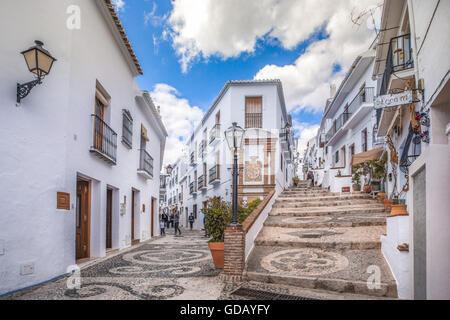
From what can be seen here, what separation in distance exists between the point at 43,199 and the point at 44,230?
56cm

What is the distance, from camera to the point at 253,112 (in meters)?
20.2

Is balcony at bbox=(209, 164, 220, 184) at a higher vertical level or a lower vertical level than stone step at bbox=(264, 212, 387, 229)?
higher

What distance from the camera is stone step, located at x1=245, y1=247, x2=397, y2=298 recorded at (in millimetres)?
5062

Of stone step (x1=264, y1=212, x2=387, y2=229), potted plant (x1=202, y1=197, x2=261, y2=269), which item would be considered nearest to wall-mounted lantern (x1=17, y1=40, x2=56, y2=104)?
potted plant (x1=202, y1=197, x2=261, y2=269)

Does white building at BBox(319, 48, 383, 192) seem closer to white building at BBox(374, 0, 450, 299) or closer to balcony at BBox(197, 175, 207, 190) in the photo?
white building at BBox(374, 0, 450, 299)

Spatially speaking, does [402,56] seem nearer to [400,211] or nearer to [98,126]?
[400,211]

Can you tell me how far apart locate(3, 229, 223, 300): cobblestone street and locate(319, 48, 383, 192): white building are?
9262mm


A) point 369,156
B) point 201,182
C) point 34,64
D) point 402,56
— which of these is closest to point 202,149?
point 201,182

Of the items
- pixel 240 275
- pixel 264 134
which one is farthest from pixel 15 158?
pixel 264 134

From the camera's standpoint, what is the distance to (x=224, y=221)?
6992 mm

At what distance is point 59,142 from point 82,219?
2.52 meters

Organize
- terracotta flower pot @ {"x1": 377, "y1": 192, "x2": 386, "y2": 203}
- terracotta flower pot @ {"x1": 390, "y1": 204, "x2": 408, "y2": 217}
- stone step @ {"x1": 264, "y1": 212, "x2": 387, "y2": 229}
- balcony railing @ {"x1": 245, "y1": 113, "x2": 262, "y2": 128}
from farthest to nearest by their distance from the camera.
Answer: balcony railing @ {"x1": 245, "y1": 113, "x2": 262, "y2": 128} → terracotta flower pot @ {"x1": 377, "y1": 192, "x2": 386, "y2": 203} → stone step @ {"x1": 264, "y1": 212, "x2": 387, "y2": 229} → terracotta flower pot @ {"x1": 390, "y1": 204, "x2": 408, "y2": 217}

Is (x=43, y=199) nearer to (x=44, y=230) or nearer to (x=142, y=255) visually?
(x=44, y=230)

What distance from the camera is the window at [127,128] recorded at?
10578 millimetres
